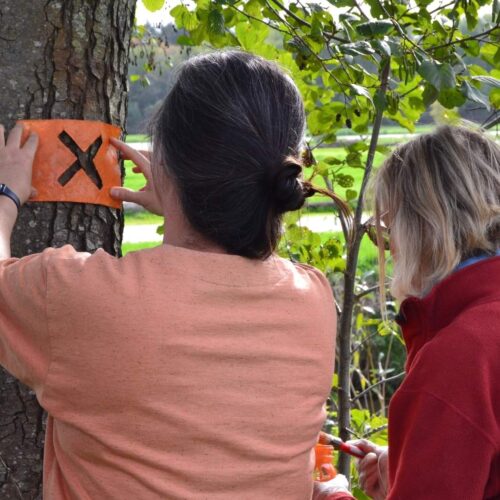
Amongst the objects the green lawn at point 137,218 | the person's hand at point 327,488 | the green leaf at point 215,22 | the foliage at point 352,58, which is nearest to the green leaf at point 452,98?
the foliage at point 352,58

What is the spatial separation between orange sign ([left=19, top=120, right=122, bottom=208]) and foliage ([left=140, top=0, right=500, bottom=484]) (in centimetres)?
53

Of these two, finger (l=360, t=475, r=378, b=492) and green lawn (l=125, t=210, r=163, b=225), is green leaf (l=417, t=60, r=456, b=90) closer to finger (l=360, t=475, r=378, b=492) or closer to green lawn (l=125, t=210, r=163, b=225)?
finger (l=360, t=475, r=378, b=492)

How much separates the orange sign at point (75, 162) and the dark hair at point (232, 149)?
1.62 feet

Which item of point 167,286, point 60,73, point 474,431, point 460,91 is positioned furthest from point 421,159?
point 60,73

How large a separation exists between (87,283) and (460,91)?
4.00 ft

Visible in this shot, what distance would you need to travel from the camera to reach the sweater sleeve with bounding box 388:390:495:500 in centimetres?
162

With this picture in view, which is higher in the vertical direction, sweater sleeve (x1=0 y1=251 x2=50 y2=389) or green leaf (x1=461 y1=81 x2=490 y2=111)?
green leaf (x1=461 y1=81 x2=490 y2=111)

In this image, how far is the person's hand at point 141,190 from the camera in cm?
193

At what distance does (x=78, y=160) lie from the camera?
6.46 ft

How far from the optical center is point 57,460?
4.89 feet

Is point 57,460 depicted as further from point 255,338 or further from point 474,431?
point 474,431

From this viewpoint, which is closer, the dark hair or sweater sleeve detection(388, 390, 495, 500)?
the dark hair

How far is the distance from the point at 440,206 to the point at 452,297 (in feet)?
0.63

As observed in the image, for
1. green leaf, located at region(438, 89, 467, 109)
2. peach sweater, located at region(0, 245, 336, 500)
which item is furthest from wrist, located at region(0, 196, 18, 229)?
green leaf, located at region(438, 89, 467, 109)
